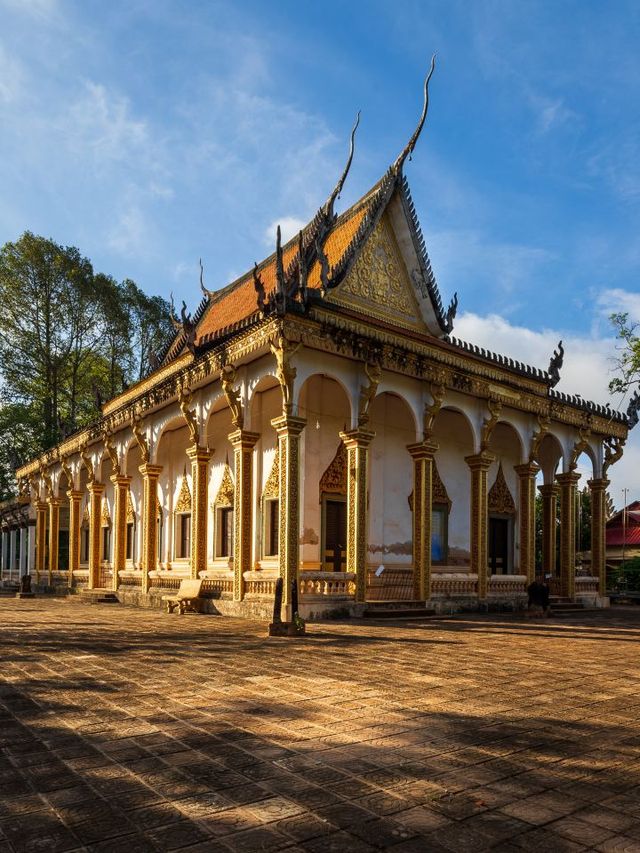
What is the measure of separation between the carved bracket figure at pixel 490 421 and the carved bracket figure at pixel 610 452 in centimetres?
585

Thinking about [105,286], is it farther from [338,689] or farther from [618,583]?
[338,689]

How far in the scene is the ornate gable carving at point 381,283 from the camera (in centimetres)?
1716

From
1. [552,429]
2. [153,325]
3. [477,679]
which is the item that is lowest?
[477,679]

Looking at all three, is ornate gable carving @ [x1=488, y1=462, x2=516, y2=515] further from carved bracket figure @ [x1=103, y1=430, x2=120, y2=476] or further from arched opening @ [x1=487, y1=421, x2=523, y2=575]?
carved bracket figure @ [x1=103, y1=430, x2=120, y2=476]

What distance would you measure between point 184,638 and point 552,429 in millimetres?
12799

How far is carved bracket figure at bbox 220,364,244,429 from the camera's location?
569 inches

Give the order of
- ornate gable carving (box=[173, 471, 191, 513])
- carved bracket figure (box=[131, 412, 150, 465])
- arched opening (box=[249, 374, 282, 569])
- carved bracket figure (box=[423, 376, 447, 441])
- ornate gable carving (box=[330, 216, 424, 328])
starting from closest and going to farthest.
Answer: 1. carved bracket figure (box=[423, 376, 447, 441])
2. arched opening (box=[249, 374, 282, 569])
3. ornate gable carving (box=[330, 216, 424, 328])
4. carved bracket figure (box=[131, 412, 150, 465])
5. ornate gable carving (box=[173, 471, 191, 513])

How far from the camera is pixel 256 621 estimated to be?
12.9 meters

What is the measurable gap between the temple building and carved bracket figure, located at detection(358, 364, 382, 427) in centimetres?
3

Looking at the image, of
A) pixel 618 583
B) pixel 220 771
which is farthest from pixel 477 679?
pixel 618 583

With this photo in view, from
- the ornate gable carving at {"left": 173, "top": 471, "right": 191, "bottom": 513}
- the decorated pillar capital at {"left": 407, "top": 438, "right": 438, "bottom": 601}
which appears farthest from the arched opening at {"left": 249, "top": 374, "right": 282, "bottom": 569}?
the ornate gable carving at {"left": 173, "top": 471, "right": 191, "bottom": 513}

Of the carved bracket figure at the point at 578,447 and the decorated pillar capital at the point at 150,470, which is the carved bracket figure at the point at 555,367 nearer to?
the carved bracket figure at the point at 578,447

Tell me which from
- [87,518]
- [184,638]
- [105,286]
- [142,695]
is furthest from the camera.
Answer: [105,286]

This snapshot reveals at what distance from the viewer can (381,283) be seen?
1792 centimetres
